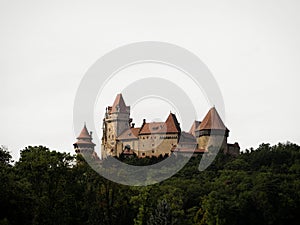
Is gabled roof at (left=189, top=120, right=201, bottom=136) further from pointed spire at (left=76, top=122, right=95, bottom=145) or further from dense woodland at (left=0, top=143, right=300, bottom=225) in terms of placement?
dense woodland at (left=0, top=143, right=300, bottom=225)

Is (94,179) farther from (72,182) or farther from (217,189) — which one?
(217,189)

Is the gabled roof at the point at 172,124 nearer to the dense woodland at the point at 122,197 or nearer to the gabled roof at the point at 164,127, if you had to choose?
the gabled roof at the point at 164,127

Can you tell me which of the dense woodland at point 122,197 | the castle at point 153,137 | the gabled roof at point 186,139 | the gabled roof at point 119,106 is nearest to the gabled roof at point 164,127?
the castle at point 153,137

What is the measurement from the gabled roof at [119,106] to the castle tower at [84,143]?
584 centimetres

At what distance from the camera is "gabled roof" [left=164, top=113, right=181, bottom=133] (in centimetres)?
9894

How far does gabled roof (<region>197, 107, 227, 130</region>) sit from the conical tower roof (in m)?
16.8

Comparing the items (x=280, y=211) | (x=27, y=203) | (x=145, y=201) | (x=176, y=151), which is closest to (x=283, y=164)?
(x=176, y=151)

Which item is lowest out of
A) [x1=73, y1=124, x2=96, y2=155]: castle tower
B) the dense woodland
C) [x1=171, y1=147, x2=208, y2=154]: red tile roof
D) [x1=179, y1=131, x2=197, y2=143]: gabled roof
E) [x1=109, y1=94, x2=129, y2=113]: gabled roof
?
the dense woodland

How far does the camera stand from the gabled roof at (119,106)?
10910cm

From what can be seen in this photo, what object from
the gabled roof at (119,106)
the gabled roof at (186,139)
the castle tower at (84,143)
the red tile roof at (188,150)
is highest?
the gabled roof at (119,106)

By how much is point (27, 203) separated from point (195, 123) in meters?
63.9

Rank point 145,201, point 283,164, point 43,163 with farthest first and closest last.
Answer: point 283,164
point 145,201
point 43,163

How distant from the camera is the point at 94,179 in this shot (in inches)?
2078

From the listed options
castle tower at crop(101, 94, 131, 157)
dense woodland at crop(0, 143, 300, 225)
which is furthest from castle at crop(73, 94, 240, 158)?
dense woodland at crop(0, 143, 300, 225)
